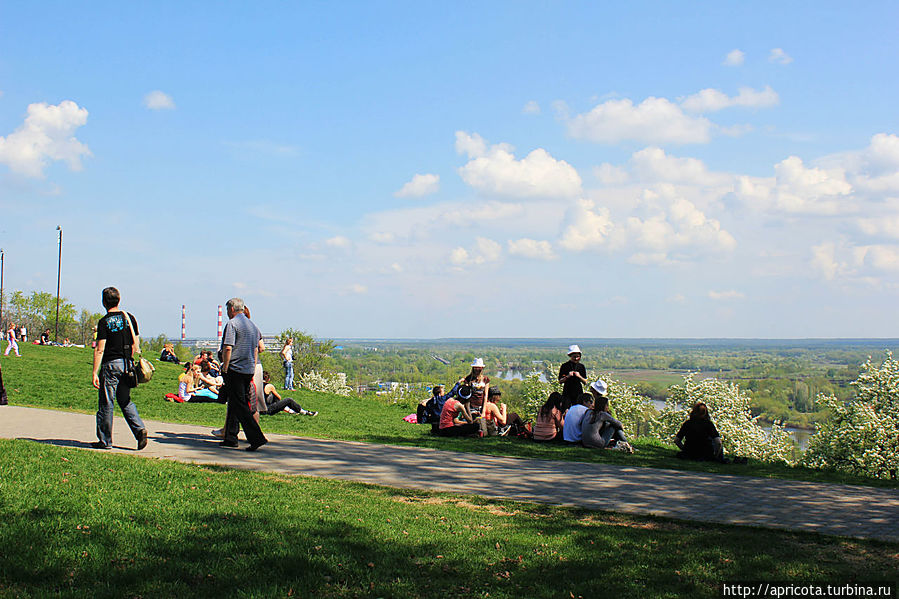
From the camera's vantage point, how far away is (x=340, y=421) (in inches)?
655

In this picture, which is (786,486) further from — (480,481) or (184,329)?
(184,329)

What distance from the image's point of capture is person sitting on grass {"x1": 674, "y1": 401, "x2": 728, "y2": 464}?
12727 millimetres

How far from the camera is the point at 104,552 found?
Answer: 466 centimetres

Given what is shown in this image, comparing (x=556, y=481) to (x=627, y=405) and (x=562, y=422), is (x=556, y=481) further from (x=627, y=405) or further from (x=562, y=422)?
(x=627, y=405)

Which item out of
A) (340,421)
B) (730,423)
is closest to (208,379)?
(340,421)

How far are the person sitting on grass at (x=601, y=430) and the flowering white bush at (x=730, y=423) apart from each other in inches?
1239

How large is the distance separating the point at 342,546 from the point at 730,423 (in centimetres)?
4506

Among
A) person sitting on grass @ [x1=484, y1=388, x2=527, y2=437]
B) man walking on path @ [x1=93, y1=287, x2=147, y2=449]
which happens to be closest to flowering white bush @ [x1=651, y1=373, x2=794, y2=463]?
person sitting on grass @ [x1=484, y1=388, x2=527, y2=437]

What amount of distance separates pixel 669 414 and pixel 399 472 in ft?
133

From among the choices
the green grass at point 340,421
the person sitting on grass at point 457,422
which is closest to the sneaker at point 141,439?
the green grass at point 340,421

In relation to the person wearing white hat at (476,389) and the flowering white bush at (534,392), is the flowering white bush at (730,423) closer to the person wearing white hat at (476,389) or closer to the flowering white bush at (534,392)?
A: the flowering white bush at (534,392)

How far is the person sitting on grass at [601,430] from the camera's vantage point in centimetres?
1319

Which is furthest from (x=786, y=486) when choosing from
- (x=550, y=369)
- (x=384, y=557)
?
(x=550, y=369)

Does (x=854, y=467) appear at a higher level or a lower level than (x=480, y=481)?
lower
